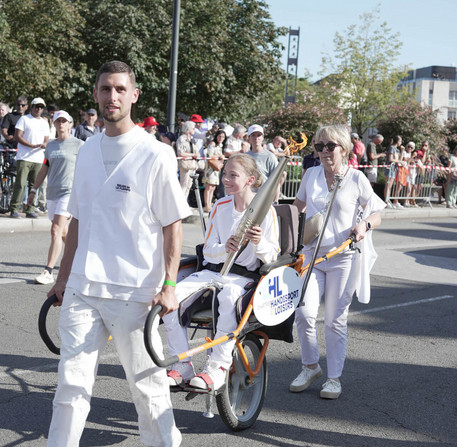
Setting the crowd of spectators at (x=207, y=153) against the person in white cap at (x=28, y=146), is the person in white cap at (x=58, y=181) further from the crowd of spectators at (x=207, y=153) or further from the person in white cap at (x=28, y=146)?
the person in white cap at (x=28, y=146)

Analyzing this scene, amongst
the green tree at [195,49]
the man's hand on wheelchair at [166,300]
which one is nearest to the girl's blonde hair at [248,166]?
the man's hand on wheelchair at [166,300]

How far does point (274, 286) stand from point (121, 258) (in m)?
1.33

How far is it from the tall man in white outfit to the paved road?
96 centimetres

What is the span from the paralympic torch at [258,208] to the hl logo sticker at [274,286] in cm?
26

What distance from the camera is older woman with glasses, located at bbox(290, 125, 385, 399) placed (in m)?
5.21

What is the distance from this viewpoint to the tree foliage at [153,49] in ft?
76.1

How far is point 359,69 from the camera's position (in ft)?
136

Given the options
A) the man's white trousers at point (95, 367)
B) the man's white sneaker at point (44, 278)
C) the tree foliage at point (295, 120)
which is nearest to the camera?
the man's white trousers at point (95, 367)

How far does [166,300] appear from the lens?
3.27 meters

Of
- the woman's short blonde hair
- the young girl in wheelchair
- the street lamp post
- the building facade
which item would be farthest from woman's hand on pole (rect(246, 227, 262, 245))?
the building facade

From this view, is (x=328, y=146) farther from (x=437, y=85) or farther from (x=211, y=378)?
(x=437, y=85)

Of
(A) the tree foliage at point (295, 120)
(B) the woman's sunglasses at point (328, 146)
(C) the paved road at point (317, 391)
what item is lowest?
(C) the paved road at point (317, 391)

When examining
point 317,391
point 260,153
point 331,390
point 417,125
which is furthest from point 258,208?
point 417,125

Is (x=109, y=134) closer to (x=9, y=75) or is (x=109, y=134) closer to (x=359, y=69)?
(x=9, y=75)
